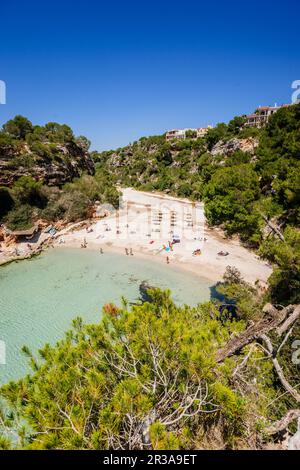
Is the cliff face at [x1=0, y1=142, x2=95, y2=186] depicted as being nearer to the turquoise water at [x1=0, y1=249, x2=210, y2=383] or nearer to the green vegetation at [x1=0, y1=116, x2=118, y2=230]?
the green vegetation at [x1=0, y1=116, x2=118, y2=230]

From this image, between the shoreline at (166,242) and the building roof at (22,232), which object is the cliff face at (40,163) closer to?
the building roof at (22,232)

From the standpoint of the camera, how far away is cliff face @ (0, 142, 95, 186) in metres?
29.1

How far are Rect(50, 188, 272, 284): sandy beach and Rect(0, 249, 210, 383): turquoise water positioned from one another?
1765mm

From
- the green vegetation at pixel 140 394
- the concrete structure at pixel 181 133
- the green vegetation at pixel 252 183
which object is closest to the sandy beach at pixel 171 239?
the green vegetation at pixel 252 183

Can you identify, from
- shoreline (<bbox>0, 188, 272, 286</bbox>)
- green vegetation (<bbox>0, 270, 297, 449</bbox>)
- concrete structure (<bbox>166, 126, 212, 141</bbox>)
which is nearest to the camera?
green vegetation (<bbox>0, 270, 297, 449</bbox>)

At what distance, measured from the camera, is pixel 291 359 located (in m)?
Answer: 6.30

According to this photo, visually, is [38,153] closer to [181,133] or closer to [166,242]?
[166,242]

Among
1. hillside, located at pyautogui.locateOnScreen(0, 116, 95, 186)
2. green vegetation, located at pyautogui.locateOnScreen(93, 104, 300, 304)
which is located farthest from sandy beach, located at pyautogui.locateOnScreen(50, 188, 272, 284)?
hillside, located at pyautogui.locateOnScreen(0, 116, 95, 186)

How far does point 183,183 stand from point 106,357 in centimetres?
5209

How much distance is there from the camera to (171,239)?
28.5m

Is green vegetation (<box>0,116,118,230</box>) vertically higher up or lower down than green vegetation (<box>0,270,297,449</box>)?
higher up

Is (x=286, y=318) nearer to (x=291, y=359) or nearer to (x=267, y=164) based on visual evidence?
(x=291, y=359)

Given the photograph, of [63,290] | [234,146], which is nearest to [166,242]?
[63,290]

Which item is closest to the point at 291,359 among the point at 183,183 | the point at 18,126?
the point at 18,126
